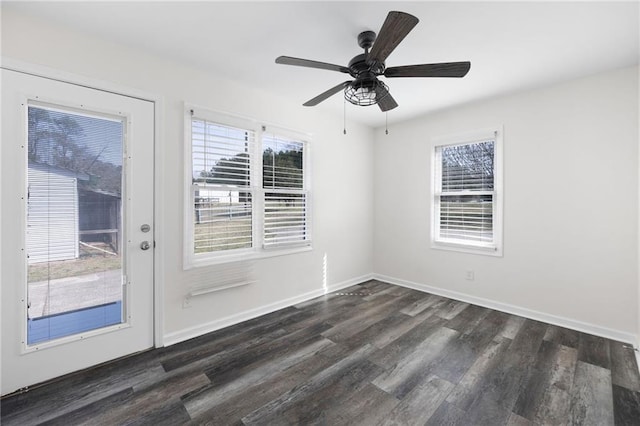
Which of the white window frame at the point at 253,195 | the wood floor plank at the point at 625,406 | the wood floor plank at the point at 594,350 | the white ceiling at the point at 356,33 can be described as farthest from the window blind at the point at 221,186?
the wood floor plank at the point at 594,350

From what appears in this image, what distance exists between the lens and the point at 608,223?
9.02 ft

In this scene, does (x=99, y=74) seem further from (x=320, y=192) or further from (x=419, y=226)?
(x=419, y=226)

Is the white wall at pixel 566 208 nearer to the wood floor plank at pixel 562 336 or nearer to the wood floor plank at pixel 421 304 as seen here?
the wood floor plank at pixel 562 336

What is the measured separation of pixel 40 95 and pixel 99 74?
44 centimetres

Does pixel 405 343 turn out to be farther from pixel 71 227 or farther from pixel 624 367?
pixel 71 227

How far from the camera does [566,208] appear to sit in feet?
9.75

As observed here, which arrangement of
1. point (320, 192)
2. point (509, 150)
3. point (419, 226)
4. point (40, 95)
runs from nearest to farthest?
point (40, 95) < point (509, 150) < point (320, 192) < point (419, 226)

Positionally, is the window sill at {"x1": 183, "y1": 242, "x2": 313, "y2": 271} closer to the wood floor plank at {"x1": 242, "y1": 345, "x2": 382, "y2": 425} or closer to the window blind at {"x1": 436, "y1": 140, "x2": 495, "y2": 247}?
the wood floor plank at {"x1": 242, "y1": 345, "x2": 382, "y2": 425}

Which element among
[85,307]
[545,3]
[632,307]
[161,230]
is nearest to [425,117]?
[545,3]

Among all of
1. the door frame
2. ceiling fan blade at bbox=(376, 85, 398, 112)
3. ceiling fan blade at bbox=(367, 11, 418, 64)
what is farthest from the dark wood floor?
ceiling fan blade at bbox=(367, 11, 418, 64)

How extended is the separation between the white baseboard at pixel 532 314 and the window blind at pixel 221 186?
2.72m

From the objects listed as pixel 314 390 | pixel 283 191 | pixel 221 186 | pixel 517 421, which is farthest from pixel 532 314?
pixel 221 186

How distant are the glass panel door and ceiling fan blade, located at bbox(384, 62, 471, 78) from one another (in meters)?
2.33

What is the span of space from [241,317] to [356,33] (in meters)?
3.02
